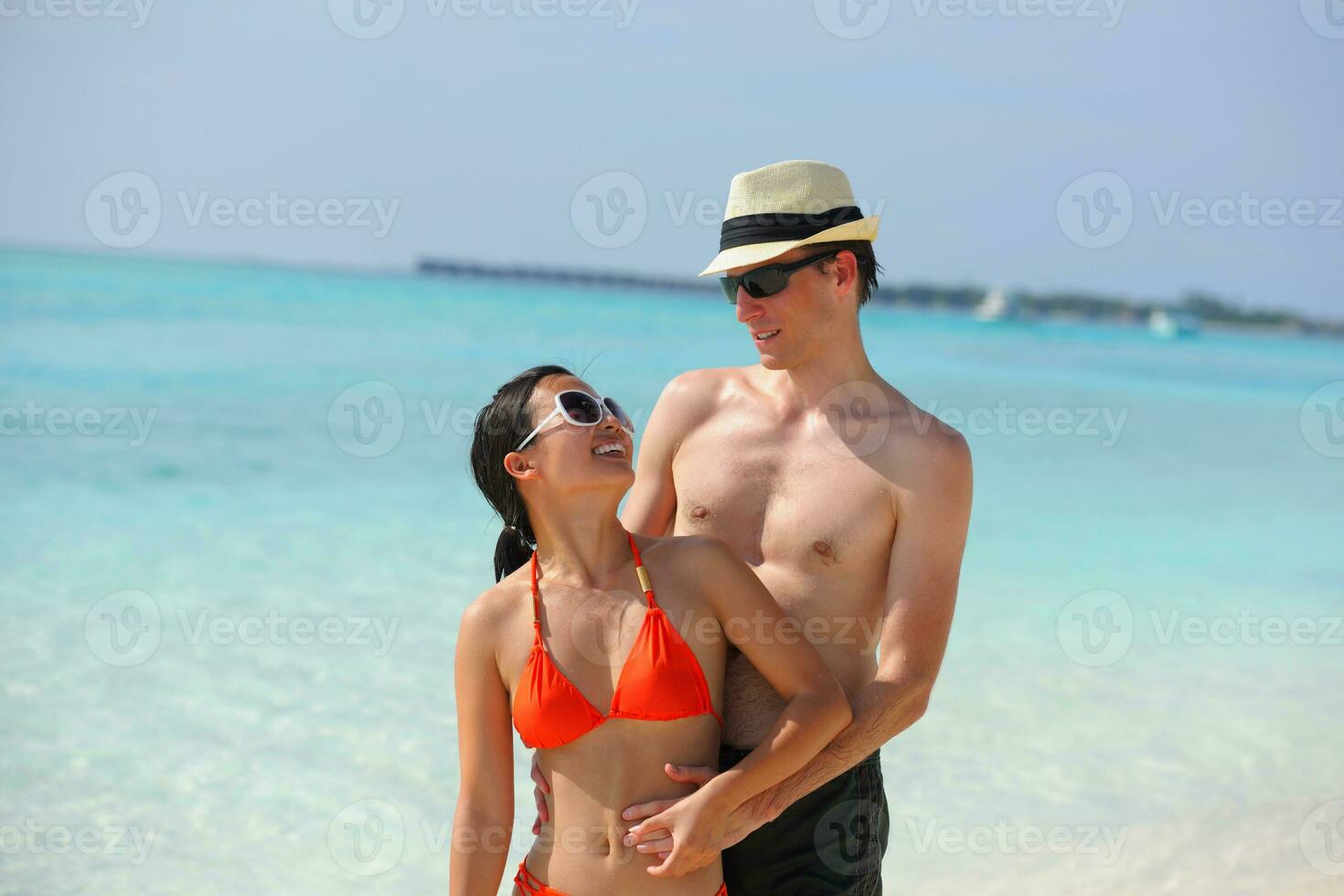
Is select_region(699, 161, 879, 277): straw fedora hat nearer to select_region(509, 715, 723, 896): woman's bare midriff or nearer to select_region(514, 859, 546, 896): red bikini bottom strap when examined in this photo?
select_region(509, 715, 723, 896): woman's bare midriff

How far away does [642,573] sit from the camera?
2410 millimetres

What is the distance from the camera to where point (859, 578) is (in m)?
2.75

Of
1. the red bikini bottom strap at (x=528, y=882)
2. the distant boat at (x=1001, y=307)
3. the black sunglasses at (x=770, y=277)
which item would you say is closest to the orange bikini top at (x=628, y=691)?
the red bikini bottom strap at (x=528, y=882)

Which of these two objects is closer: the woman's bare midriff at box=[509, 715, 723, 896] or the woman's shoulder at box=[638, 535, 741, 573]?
the woman's bare midriff at box=[509, 715, 723, 896]

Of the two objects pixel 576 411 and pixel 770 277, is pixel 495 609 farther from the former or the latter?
pixel 770 277

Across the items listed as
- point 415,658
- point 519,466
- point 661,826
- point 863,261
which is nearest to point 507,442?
point 519,466

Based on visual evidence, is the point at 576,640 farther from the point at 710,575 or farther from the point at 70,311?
the point at 70,311

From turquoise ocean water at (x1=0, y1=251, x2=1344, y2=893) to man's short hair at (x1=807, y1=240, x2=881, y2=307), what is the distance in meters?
2.91

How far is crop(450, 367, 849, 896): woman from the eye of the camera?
2.32 m

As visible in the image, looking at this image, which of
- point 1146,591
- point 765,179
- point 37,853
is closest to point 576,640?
point 765,179

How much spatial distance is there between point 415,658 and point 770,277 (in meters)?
4.65

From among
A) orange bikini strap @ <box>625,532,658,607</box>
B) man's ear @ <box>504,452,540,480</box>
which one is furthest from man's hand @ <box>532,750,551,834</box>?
man's ear @ <box>504,452,540,480</box>

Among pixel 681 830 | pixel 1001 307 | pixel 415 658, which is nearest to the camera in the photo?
pixel 681 830

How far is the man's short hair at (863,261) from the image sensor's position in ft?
9.07
